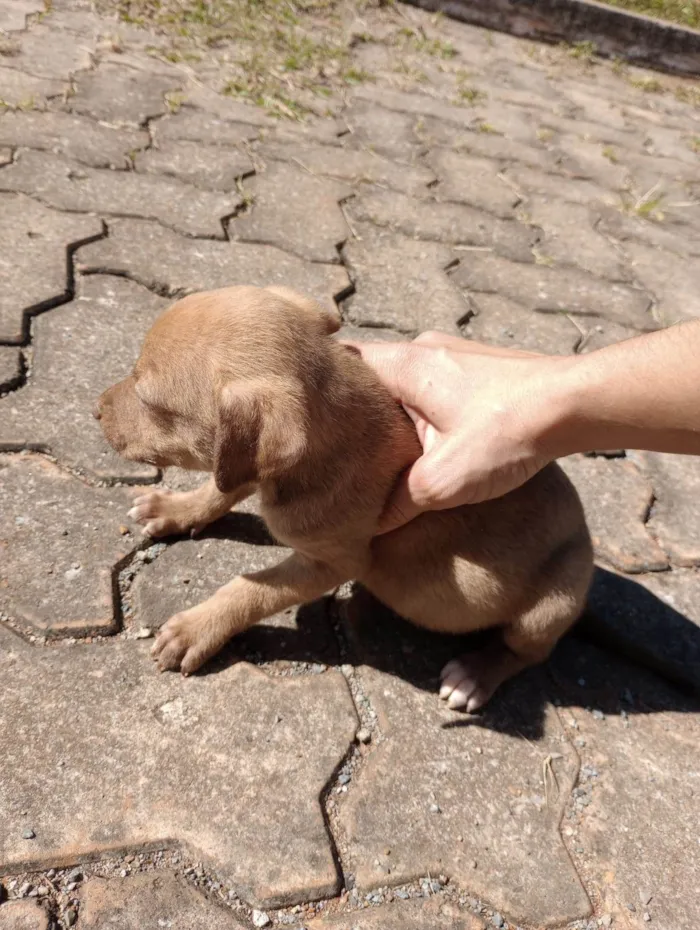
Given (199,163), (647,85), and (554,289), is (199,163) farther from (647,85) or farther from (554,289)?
(647,85)

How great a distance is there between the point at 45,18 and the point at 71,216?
2.79 metres

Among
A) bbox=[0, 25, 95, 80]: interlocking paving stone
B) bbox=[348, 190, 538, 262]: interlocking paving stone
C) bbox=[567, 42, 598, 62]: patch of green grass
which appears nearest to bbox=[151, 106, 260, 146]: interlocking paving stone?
bbox=[0, 25, 95, 80]: interlocking paving stone

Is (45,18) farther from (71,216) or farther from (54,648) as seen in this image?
(54,648)

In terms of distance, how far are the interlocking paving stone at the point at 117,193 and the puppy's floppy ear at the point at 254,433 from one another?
2299 millimetres

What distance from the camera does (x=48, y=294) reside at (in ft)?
11.5

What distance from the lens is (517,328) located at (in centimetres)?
432

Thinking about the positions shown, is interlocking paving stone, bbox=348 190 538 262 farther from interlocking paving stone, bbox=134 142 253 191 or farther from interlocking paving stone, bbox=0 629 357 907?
interlocking paving stone, bbox=0 629 357 907

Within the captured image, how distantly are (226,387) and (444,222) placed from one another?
129 inches

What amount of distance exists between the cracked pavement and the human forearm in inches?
36.6

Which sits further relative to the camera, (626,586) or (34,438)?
(626,586)

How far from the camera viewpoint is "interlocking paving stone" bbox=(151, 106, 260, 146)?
5000 millimetres

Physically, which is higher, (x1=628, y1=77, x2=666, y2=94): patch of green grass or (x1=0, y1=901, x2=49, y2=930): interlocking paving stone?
(x1=628, y1=77, x2=666, y2=94): patch of green grass

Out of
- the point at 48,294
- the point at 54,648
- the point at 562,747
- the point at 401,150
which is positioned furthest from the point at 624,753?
the point at 401,150

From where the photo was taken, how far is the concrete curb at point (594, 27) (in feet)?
28.6
